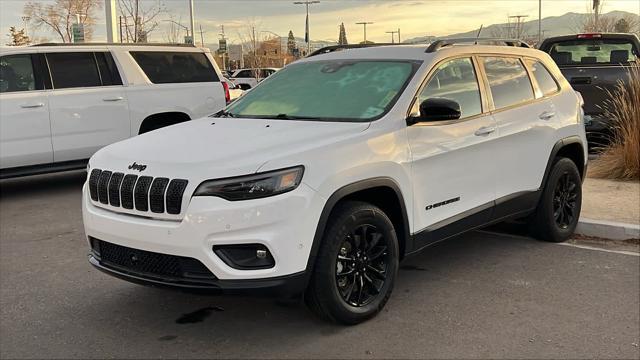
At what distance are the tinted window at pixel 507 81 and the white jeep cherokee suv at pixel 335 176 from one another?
1 centimetres

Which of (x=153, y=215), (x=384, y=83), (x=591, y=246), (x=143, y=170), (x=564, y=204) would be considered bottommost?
(x=591, y=246)

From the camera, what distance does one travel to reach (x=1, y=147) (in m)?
8.14

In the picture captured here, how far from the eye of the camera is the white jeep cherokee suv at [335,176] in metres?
3.53

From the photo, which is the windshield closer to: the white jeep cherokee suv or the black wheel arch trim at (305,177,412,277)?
the white jeep cherokee suv

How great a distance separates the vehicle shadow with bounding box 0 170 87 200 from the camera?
9102 mm

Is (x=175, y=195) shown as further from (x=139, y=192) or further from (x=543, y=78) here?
(x=543, y=78)

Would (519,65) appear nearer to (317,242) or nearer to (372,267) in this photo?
(372,267)

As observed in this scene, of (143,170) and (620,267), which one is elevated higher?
(143,170)

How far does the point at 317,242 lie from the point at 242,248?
1.44 feet

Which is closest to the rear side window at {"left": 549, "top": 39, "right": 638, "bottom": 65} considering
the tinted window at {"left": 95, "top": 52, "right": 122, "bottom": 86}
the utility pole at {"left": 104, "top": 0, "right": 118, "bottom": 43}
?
the tinted window at {"left": 95, "top": 52, "right": 122, "bottom": 86}

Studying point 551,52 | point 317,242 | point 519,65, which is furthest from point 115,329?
point 551,52

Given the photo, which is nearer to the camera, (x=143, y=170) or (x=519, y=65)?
(x=143, y=170)

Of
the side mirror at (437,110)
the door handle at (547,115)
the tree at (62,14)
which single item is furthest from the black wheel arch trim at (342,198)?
the tree at (62,14)

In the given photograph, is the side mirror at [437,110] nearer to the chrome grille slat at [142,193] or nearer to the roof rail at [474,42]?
the roof rail at [474,42]
